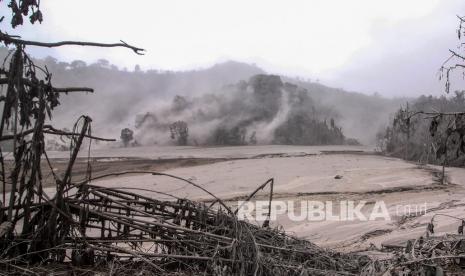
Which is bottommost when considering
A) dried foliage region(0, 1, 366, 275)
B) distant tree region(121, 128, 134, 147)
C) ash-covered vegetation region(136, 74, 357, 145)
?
dried foliage region(0, 1, 366, 275)

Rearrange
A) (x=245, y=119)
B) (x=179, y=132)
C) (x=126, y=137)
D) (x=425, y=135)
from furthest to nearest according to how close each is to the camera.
→ (x=245, y=119) < (x=126, y=137) < (x=179, y=132) < (x=425, y=135)

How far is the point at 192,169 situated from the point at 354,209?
8448 mm

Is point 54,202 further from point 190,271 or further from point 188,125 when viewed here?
point 188,125

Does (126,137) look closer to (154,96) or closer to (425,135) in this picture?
(154,96)

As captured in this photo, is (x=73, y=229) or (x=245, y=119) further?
(x=245, y=119)

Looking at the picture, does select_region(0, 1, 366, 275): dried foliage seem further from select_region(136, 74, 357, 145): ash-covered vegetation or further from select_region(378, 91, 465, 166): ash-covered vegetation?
select_region(136, 74, 357, 145): ash-covered vegetation

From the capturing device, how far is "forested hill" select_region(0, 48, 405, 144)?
146 ft

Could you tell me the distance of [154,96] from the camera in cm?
4769

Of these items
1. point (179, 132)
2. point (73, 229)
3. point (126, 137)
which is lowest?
point (73, 229)

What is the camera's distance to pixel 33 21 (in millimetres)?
3033

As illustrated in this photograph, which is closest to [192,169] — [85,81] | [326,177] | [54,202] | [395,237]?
[326,177]

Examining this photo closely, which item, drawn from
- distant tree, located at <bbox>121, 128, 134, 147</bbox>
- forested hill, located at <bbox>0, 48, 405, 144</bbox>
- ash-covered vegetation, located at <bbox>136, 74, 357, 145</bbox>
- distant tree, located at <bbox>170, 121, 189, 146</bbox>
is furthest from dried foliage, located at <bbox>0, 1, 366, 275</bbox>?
forested hill, located at <bbox>0, 48, 405, 144</bbox>

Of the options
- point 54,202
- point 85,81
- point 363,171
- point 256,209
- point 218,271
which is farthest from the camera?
point 85,81

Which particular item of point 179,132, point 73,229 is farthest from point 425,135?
point 73,229
